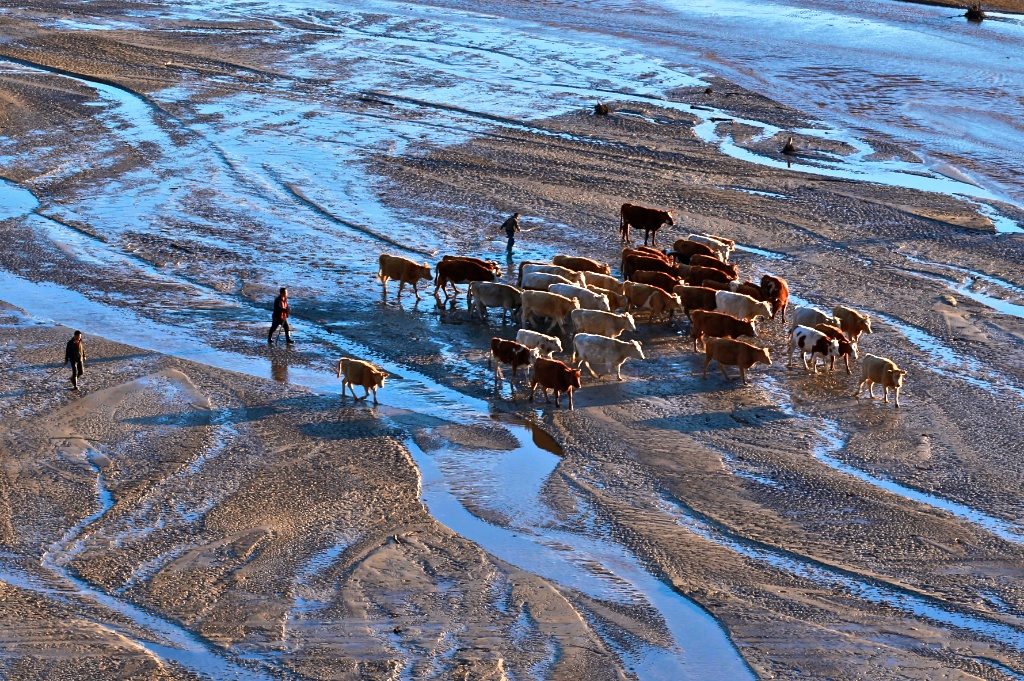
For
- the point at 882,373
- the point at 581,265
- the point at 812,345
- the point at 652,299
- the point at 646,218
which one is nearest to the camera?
the point at 882,373

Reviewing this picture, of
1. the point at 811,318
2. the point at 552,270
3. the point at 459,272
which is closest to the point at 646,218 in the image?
the point at 552,270

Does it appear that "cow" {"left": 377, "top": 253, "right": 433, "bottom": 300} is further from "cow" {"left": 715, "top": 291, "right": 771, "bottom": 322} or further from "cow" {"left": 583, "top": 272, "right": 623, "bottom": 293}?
"cow" {"left": 715, "top": 291, "right": 771, "bottom": 322}

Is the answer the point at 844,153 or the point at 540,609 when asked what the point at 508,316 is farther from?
the point at 844,153

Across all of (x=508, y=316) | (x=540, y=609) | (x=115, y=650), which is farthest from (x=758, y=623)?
(x=508, y=316)

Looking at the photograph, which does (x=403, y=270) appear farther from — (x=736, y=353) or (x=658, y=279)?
(x=736, y=353)

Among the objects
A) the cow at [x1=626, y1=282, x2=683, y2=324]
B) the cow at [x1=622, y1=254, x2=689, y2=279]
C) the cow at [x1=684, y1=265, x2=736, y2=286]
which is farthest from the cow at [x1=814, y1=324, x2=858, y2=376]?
the cow at [x1=622, y1=254, x2=689, y2=279]

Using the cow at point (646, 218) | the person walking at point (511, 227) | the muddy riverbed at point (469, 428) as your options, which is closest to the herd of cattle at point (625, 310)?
the muddy riverbed at point (469, 428)
